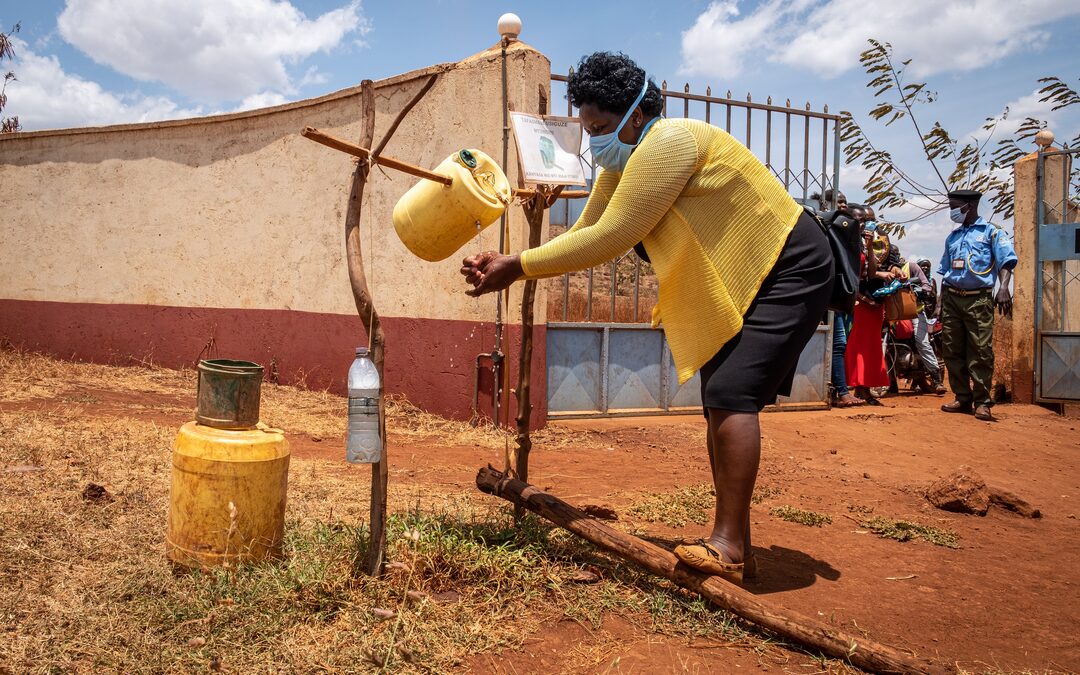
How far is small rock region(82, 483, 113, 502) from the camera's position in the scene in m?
3.50

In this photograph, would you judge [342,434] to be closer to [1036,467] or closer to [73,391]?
[73,391]

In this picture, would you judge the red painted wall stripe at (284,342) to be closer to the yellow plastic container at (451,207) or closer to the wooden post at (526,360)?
the wooden post at (526,360)

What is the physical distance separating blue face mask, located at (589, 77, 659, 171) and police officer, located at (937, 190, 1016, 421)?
18.3 feet

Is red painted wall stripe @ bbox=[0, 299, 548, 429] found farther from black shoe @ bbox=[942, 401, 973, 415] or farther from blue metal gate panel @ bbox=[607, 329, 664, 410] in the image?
black shoe @ bbox=[942, 401, 973, 415]

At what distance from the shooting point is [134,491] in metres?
3.70

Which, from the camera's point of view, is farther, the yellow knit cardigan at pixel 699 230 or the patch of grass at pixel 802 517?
the patch of grass at pixel 802 517

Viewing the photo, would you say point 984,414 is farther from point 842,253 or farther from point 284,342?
point 284,342

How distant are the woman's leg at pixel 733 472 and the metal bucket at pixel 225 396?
159 cm

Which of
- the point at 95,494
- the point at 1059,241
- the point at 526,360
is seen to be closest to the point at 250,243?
the point at 95,494

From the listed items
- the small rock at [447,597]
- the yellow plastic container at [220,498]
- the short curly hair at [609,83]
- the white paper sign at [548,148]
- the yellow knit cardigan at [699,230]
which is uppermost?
the white paper sign at [548,148]

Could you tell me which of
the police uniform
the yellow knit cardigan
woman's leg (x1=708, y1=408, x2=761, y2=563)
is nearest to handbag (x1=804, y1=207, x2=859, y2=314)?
the yellow knit cardigan

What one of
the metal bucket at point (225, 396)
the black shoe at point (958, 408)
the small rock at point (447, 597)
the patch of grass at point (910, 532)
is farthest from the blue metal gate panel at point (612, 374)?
the small rock at point (447, 597)

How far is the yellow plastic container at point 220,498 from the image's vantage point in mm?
2693

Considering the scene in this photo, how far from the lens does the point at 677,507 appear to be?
395 cm
